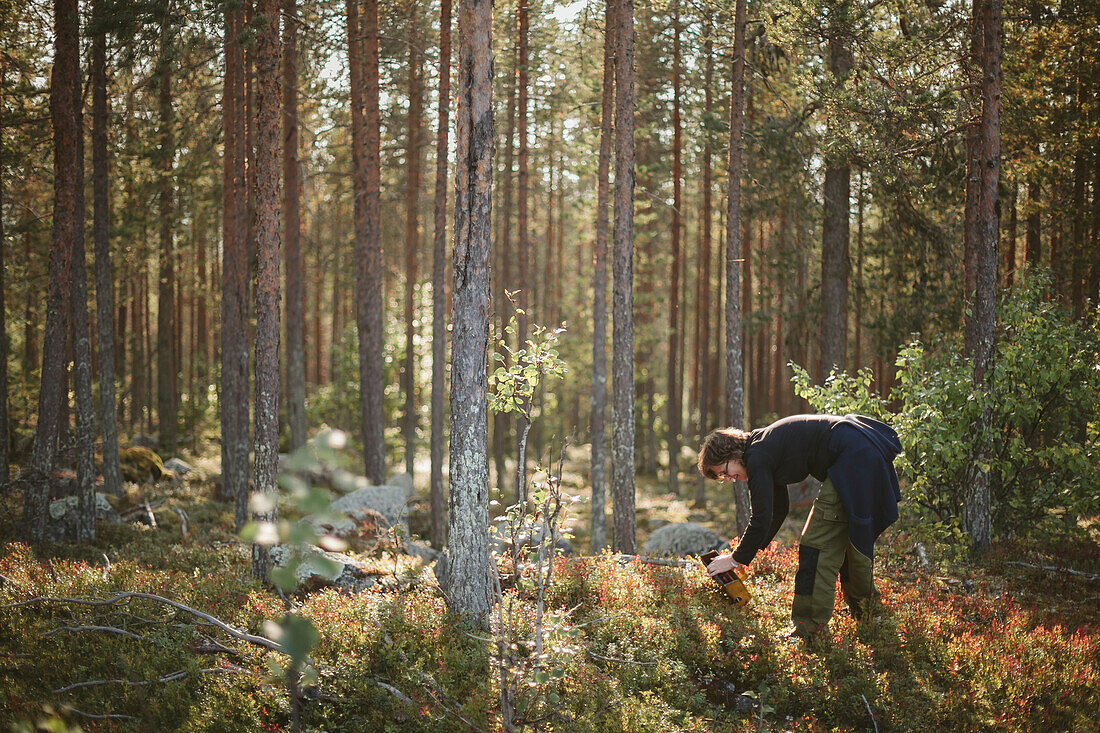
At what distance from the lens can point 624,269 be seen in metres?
11.0

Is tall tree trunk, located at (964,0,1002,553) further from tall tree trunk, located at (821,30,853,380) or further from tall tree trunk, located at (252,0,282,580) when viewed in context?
tall tree trunk, located at (252,0,282,580)

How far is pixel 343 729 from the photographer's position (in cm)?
479

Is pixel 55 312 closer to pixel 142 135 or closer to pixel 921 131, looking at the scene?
pixel 142 135

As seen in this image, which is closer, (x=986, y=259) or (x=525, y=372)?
(x=525, y=372)

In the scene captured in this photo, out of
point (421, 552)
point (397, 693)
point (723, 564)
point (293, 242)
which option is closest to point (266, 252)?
point (421, 552)

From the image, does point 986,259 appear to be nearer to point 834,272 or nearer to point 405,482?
point 834,272

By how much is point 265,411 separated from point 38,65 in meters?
11.9

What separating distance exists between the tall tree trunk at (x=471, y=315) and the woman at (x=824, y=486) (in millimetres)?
2065

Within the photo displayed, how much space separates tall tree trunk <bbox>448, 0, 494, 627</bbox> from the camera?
246 inches

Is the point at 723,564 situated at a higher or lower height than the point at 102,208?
lower

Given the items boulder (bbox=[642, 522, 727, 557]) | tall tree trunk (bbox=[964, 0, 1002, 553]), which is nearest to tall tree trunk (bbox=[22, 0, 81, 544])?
boulder (bbox=[642, 522, 727, 557])

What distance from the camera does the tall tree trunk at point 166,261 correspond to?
14805 millimetres

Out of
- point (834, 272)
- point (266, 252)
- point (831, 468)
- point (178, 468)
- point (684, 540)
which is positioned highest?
point (834, 272)

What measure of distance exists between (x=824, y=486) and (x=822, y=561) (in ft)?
1.96
